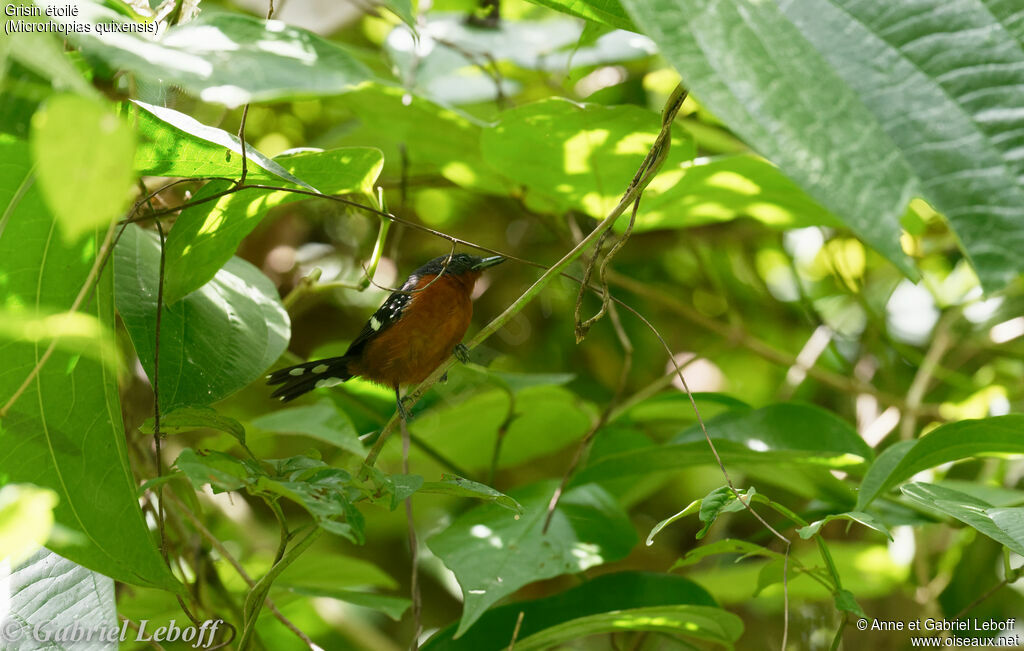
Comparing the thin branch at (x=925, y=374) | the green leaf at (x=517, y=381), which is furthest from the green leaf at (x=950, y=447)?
the thin branch at (x=925, y=374)

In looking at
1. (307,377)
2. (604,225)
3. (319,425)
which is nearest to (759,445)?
(604,225)

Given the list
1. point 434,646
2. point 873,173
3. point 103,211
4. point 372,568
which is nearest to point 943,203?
point 873,173

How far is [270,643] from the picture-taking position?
156 centimetres

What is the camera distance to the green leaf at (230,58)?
1.67 ft

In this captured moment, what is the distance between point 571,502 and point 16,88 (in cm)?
108

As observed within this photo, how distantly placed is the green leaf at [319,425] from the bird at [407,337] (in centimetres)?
35

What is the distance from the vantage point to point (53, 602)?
0.98 metres

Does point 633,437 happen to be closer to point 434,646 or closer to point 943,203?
point 434,646

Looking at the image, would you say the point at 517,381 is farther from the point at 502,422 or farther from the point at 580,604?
the point at 580,604

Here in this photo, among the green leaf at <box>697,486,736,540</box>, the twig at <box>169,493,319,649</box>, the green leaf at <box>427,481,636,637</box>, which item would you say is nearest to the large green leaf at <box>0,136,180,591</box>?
the twig at <box>169,493,319,649</box>

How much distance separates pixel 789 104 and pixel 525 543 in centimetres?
88

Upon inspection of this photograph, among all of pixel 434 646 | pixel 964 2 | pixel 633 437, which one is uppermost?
pixel 964 2

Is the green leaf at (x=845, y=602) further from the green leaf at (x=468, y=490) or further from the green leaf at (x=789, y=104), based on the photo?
the green leaf at (x=789, y=104)

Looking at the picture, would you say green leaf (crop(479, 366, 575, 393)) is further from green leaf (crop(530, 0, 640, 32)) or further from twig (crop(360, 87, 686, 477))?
green leaf (crop(530, 0, 640, 32))
